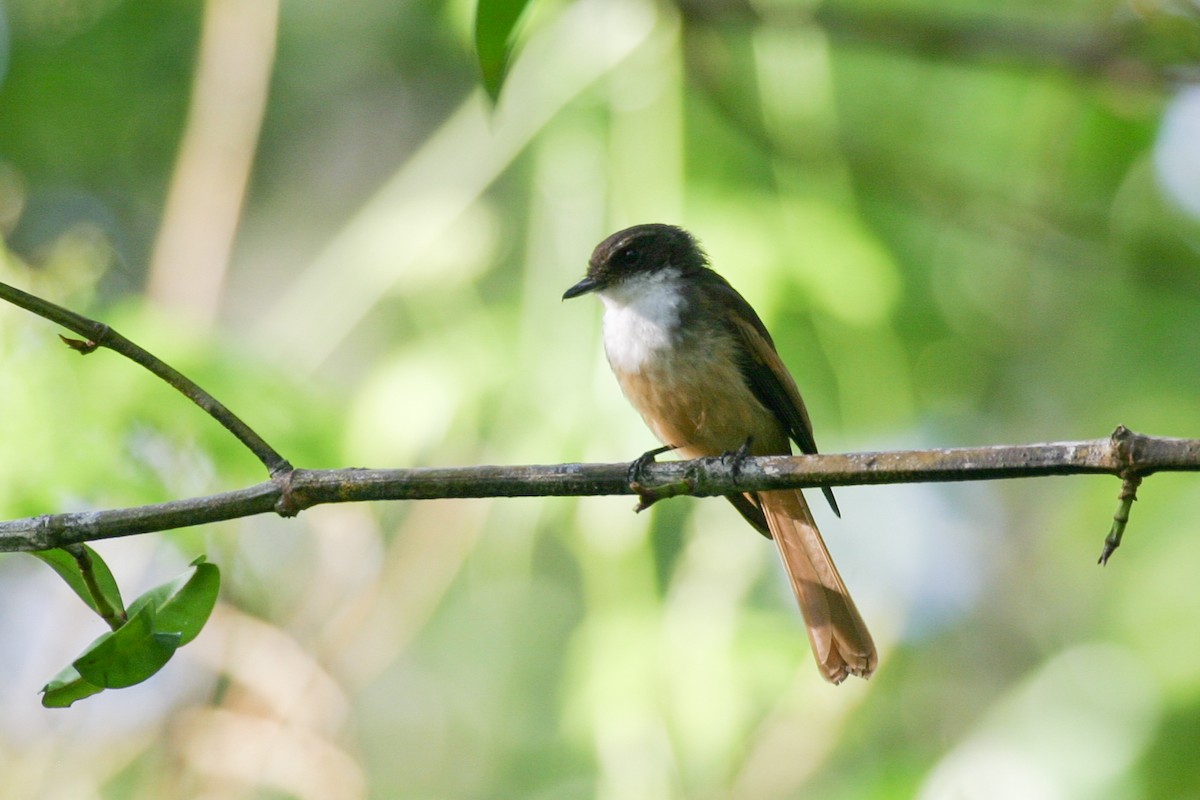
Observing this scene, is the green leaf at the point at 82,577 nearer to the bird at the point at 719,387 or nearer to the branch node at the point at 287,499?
the branch node at the point at 287,499

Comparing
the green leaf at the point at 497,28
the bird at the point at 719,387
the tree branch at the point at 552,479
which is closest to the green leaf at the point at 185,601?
the tree branch at the point at 552,479

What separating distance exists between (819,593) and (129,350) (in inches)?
97.2

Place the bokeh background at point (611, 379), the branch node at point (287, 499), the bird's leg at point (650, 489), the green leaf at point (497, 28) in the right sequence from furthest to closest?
1. the bokeh background at point (611, 379)
2. the bird's leg at point (650, 489)
3. the branch node at point (287, 499)
4. the green leaf at point (497, 28)

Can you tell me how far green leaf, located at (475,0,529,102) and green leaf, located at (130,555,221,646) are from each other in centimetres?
93

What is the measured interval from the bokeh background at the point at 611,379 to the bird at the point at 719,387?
0.42 ft

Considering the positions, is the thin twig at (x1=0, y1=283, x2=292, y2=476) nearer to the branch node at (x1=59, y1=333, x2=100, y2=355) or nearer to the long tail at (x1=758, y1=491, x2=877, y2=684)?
the branch node at (x1=59, y1=333, x2=100, y2=355)

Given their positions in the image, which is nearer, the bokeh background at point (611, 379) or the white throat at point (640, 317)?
the bokeh background at point (611, 379)

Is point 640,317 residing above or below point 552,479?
above

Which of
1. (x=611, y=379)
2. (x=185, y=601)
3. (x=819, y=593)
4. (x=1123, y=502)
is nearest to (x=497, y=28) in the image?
(x=185, y=601)

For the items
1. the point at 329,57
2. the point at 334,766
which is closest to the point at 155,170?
the point at 329,57

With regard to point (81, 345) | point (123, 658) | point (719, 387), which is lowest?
point (123, 658)

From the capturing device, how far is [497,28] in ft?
6.24

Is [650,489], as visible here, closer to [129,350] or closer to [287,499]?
[287,499]

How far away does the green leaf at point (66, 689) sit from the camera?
2.03 meters
